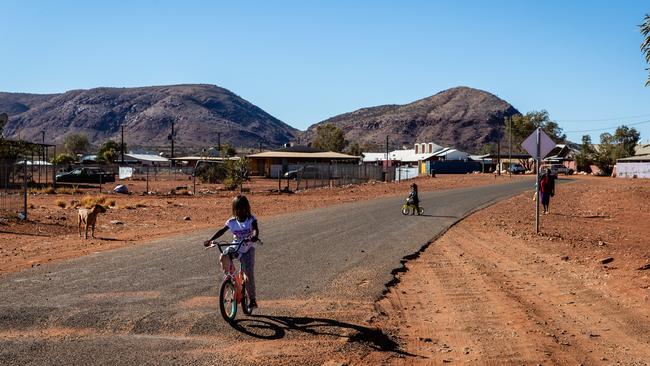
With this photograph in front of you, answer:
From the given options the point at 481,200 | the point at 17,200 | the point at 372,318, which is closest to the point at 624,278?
the point at 372,318

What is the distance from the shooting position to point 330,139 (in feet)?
467

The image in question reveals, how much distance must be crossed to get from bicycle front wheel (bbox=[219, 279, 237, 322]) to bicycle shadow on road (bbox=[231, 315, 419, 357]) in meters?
0.10

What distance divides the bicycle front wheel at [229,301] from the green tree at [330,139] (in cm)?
13185

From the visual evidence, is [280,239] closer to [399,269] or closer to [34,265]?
[399,269]

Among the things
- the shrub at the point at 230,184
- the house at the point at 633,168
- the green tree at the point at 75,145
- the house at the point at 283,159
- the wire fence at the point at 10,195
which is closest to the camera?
the wire fence at the point at 10,195

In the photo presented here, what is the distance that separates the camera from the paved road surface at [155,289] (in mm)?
7328

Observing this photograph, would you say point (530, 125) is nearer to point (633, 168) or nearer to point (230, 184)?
point (633, 168)

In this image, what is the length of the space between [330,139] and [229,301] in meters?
134

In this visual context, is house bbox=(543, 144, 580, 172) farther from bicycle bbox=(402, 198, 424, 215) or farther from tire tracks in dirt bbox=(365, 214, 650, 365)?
tire tracks in dirt bbox=(365, 214, 650, 365)

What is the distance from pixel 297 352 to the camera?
722cm

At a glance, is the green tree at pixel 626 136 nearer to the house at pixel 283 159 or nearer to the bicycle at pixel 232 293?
the house at pixel 283 159

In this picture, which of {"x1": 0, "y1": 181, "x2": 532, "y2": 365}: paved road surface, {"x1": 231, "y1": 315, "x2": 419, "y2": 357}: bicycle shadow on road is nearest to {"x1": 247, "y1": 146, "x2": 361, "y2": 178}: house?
{"x1": 0, "y1": 181, "x2": 532, "y2": 365}: paved road surface

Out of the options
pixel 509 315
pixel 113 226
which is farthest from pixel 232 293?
pixel 113 226

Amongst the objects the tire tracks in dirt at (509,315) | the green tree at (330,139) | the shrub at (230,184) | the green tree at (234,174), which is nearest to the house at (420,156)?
the green tree at (330,139)
